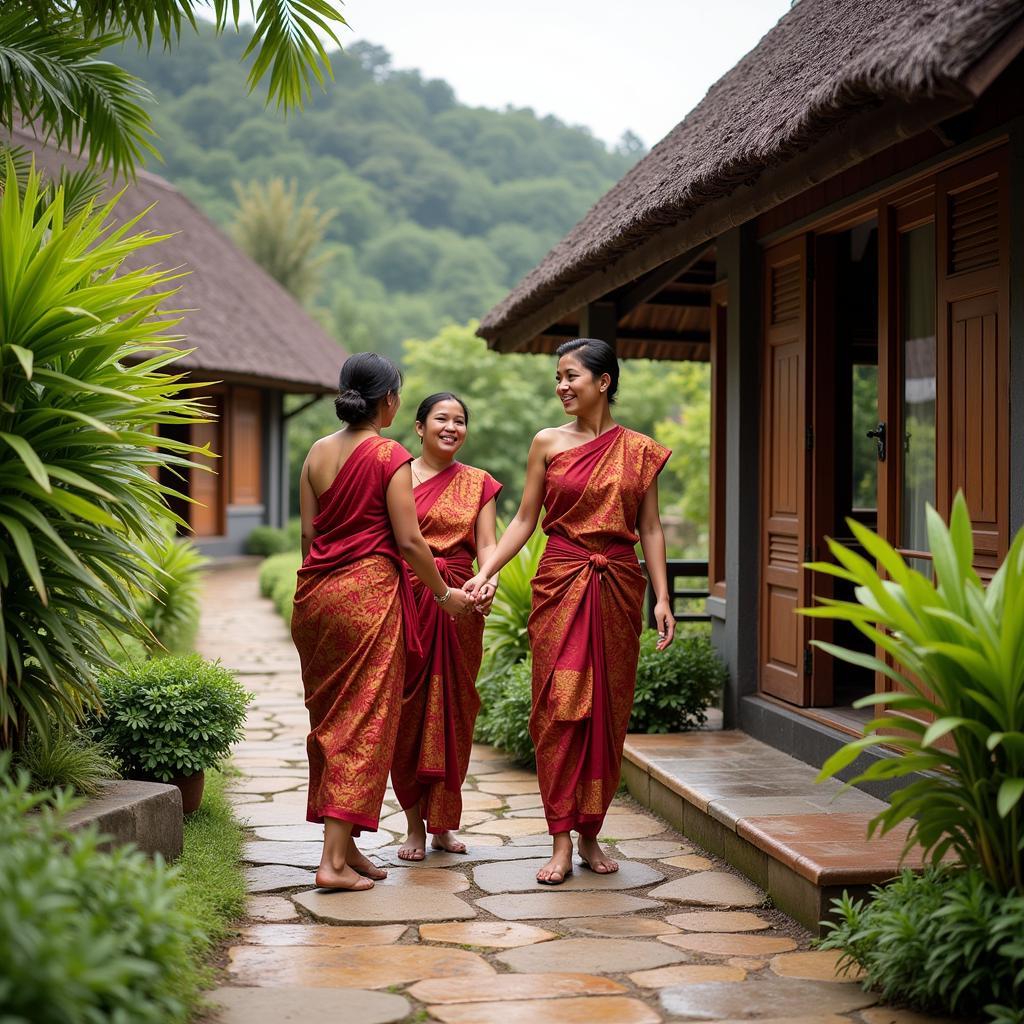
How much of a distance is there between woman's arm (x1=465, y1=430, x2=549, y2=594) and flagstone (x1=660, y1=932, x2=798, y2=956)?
151 centimetres

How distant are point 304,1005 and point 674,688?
140 inches

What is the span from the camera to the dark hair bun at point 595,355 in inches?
187

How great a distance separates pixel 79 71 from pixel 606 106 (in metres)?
67.8

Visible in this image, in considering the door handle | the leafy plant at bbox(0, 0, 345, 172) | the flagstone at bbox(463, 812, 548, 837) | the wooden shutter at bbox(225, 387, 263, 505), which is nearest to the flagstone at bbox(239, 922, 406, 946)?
the flagstone at bbox(463, 812, 548, 837)

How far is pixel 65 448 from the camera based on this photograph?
388 centimetres

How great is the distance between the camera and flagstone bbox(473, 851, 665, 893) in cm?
444

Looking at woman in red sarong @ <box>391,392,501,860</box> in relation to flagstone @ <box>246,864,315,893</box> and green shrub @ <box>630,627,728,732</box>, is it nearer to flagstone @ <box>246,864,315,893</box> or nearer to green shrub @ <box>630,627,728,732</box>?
flagstone @ <box>246,864,315,893</box>

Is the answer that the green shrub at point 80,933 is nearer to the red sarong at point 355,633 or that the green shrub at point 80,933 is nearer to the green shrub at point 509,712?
the red sarong at point 355,633

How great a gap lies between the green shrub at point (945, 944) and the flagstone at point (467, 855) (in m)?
1.74

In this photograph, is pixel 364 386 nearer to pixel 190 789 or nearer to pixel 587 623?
pixel 587 623

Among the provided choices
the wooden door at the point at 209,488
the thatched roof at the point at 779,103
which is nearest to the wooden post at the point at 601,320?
the thatched roof at the point at 779,103

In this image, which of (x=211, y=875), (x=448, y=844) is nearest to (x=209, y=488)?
(x=448, y=844)

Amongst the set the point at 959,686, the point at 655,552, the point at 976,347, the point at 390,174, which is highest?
the point at 390,174

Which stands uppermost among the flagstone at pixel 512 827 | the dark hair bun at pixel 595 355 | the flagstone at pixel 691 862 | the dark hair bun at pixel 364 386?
the dark hair bun at pixel 595 355
